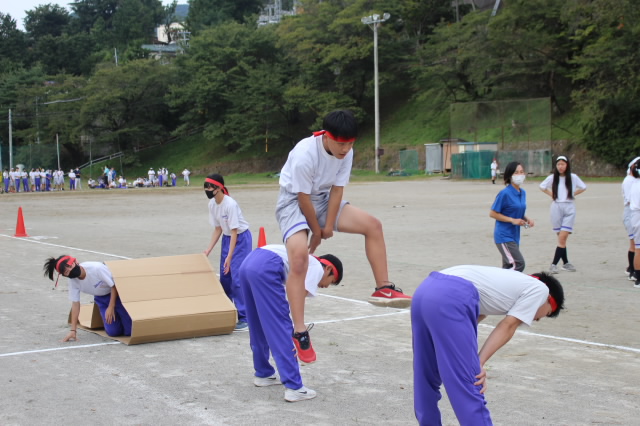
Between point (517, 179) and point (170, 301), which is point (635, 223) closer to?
point (517, 179)

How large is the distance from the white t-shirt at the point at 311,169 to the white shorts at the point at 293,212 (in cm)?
6

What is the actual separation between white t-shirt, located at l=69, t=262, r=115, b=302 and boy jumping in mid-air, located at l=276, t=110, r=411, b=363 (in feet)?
8.70

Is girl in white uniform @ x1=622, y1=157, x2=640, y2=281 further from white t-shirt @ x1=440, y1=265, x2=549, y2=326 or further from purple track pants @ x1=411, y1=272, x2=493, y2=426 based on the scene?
purple track pants @ x1=411, y1=272, x2=493, y2=426

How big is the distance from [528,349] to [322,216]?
2726mm

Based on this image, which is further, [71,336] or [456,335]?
[71,336]

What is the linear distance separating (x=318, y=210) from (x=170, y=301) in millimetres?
2541

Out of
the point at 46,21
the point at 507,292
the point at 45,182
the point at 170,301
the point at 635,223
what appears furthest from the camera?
the point at 46,21

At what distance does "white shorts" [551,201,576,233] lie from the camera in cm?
1277

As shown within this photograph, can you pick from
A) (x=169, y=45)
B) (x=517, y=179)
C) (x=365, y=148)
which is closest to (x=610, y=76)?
(x=365, y=148)

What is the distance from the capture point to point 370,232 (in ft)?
20.7

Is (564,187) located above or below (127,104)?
below

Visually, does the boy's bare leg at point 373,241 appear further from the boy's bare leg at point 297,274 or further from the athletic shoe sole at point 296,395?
the athletic shoe sole at point 296,395

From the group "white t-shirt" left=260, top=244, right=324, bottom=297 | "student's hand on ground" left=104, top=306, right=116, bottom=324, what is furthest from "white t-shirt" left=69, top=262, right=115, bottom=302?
"white t-shirt" left=260, top=244, right=324, bottom=297

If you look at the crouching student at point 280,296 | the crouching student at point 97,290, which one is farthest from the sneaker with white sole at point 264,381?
the crouching student at point 97,290
